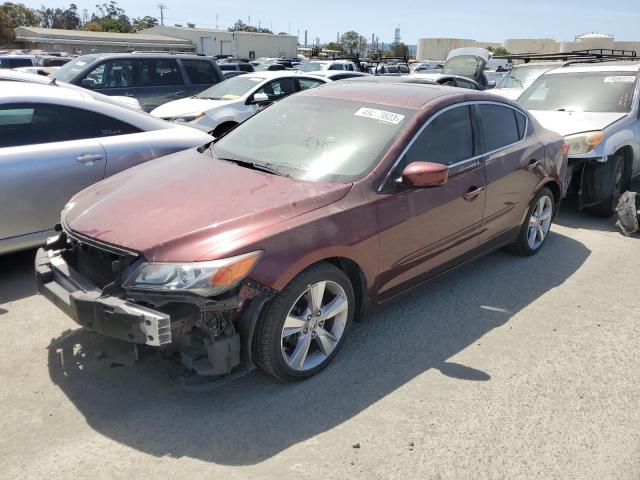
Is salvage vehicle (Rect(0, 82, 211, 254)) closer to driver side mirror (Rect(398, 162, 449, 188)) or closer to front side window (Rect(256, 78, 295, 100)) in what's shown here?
driver side mirror (Rect(398, 162, 449, 188))

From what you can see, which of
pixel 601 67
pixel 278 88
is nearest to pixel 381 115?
pixel 601 67

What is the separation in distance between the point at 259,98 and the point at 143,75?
2.71 metres

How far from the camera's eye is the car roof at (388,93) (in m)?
3.95

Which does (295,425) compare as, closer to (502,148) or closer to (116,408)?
(116,408)

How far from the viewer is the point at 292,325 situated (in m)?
3.04

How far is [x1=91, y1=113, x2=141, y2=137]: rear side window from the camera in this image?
16.1 ft

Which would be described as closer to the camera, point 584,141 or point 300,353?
point 300,353

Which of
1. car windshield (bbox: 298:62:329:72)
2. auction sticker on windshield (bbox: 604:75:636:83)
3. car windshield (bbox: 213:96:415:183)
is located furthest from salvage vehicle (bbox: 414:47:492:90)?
car windshield (bbox: 213:96:415:183)

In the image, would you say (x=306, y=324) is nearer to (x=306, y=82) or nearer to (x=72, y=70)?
(x=306, y=82)

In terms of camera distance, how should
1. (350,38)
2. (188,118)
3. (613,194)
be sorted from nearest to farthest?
(613,194) < (188,118) < (350,38)

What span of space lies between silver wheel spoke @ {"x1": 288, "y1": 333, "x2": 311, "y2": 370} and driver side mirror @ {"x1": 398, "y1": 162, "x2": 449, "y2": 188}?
3.75 ft

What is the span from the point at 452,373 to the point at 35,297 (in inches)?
125

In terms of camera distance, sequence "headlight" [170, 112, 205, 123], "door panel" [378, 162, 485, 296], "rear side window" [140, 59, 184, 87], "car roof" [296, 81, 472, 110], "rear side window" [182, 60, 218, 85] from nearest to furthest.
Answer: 1. "door panel" [378, 162, 485, 296]
2. "car roof" [296, 81, 472, 110]
3. "headlight" [170, 112, 205, 123]
4. "rear side window" [140, 59, 184, 87]
5. "rear side window" [182, 60, 218, 85]

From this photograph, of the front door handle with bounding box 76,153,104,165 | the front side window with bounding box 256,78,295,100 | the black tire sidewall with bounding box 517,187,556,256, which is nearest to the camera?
the front door handle with bounding box 76,153,104,165
